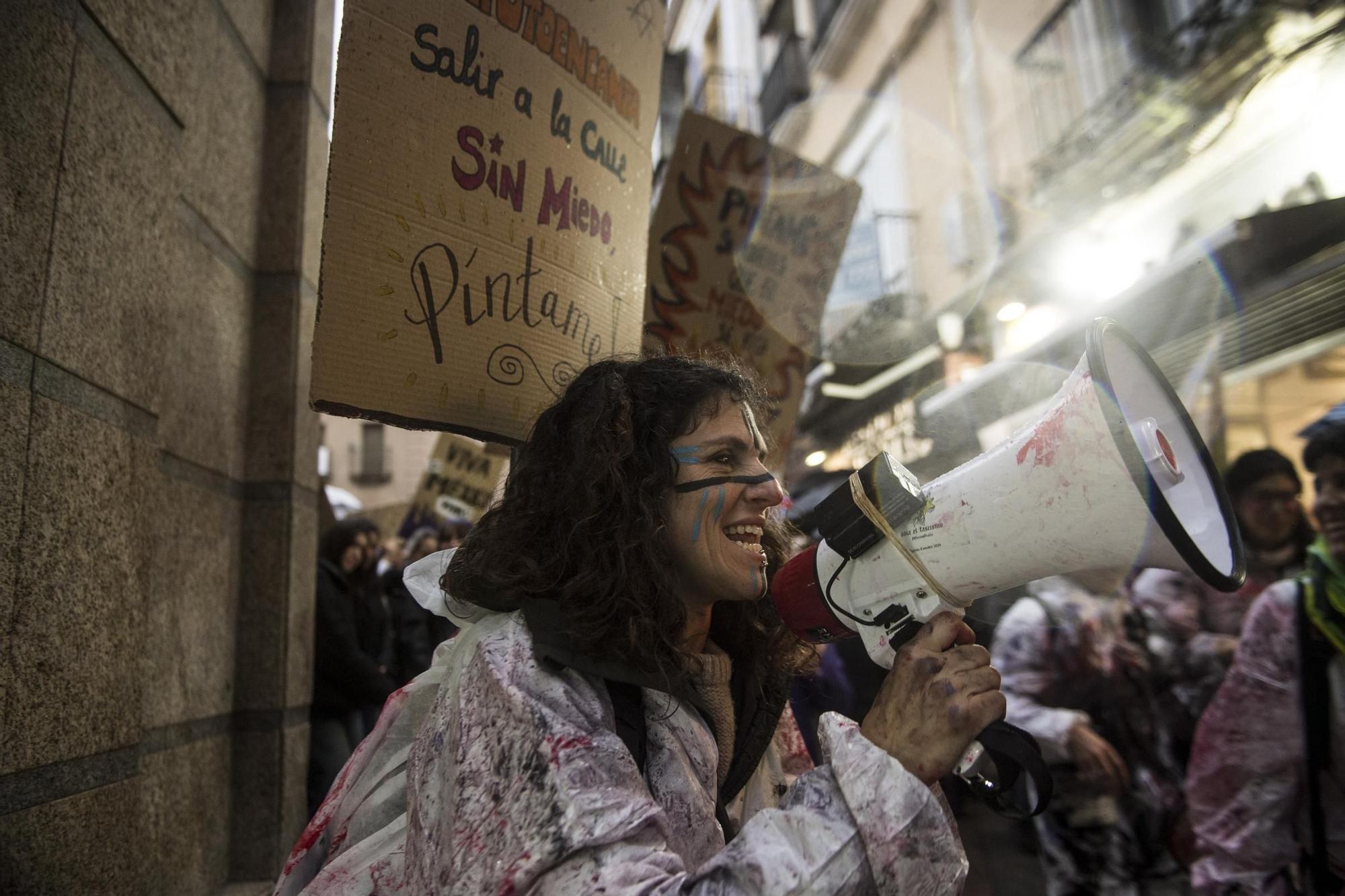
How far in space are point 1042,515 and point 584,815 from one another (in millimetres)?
733

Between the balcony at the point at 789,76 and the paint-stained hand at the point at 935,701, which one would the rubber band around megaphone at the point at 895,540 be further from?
the balcony at the point at 789,76

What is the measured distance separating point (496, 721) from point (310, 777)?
10.1 ft

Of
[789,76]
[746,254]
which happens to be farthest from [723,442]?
[789,76]

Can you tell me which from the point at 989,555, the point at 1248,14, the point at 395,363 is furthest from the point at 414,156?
the point at 1248,14

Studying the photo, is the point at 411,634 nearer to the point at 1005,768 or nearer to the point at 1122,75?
the point at 1005,768

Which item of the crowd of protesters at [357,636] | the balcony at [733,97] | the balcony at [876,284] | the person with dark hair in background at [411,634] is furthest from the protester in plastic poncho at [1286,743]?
the balcony at [733,97]

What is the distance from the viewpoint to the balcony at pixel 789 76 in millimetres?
12812

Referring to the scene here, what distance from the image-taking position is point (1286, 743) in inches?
92.3

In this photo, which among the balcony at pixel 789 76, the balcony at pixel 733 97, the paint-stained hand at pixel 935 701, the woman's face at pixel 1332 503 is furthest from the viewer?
the balcony at pixel 733 97

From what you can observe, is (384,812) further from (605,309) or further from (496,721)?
(605,309)

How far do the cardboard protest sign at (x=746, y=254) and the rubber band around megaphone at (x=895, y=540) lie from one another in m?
1.44

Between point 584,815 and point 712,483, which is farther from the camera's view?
point 712,483

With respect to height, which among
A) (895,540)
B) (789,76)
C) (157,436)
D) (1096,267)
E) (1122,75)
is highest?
(789,76)

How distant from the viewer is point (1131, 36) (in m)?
6.49
